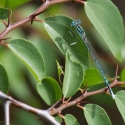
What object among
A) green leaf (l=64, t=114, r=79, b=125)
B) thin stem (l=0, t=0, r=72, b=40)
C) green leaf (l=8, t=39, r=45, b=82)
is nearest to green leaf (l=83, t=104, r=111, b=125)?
green leaf (l=64, t=114, r=79, b=125)

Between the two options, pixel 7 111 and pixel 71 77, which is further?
pixel 71 77

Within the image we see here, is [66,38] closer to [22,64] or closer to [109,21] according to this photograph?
[109,21]

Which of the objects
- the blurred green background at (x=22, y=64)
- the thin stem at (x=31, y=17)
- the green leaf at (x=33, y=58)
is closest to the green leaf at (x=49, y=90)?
the green leaf at (x=33, y=58)

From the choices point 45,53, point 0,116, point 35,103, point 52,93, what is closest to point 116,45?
point 52,93

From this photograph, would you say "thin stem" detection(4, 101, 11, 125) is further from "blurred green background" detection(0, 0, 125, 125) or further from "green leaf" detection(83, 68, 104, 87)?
"blurred green background" detection(0, 0, 125, 125)

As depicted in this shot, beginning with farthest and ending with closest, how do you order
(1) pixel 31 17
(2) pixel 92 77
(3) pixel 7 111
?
1. (2) pixel 92 77
2. (1) pixel 31 17
3. (3) pixel 7 111

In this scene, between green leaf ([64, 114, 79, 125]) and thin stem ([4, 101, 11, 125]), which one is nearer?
thin stem ([4, 101, 11, 125])

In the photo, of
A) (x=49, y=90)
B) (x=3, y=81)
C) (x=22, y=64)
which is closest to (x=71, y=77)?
(x=49, y=90)
